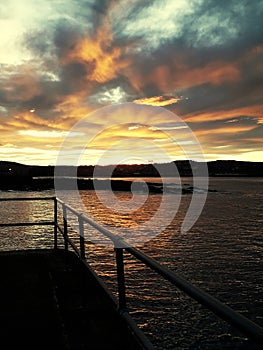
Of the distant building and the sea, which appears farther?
the distant building

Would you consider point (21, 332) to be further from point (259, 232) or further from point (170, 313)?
point (259, 232)

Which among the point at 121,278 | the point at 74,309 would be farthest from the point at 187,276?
the point at 121,278

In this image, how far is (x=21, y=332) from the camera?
153 inches

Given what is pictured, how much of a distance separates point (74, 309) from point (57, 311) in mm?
221

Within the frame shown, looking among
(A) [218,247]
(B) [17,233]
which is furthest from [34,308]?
(B) [17,233]

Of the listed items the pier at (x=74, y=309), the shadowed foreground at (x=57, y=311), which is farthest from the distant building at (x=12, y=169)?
the pier at (x=74, y=309)

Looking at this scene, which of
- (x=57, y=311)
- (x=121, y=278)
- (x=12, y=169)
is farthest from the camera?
(x=12, y=169)

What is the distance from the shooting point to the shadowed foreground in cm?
363

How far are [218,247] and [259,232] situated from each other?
9787 mm

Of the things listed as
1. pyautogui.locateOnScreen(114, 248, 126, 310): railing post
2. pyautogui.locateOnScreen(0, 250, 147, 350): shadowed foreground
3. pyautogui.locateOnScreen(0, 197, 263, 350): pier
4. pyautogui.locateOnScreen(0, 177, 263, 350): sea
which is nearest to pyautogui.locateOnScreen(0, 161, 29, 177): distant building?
pyautogui.locateOnScreen(0, 177, 263, 350): sea

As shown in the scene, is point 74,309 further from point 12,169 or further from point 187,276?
point 12,169

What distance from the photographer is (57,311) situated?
4.47 meters

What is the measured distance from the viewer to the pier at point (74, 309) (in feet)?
8.86

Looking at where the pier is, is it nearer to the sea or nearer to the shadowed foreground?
the shadowed foreground
